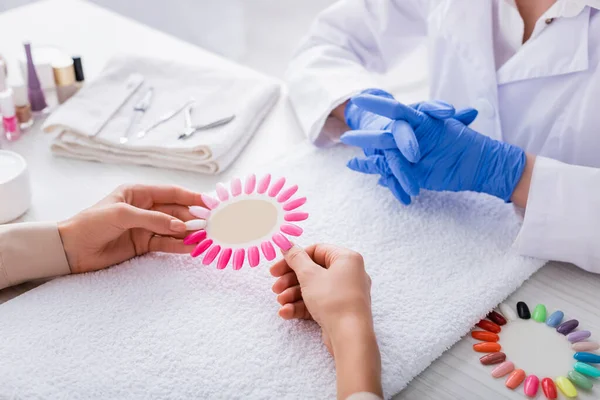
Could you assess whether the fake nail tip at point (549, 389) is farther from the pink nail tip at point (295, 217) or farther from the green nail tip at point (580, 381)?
the pink nail tip at point (295, 217)

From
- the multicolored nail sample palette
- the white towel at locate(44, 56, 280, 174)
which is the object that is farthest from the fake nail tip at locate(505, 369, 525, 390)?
the white towel at locate(44, 56, 280, 174)

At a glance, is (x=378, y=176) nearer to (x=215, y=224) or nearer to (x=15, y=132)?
(x=215, y=224)

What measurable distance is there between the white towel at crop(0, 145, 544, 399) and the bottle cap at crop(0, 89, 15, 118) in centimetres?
46

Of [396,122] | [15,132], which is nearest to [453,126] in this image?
[396,122]

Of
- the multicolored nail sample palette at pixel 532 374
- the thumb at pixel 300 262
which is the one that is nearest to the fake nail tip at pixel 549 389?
the multicolored nail sample palette at pixel 532 374

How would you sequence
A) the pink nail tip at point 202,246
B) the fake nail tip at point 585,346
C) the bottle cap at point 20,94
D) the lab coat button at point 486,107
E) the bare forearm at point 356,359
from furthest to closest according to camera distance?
the bottle cap at point 20,94 → the lab coat button at point 486,107 → the pink nail tip at point 202,246 → the fake nail tip at point 585,346 → the bare forearm at point 356,359

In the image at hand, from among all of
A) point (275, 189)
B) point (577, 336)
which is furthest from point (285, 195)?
point (577, 336)

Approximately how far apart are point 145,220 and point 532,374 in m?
0.55

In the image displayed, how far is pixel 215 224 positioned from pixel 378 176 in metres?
0.33

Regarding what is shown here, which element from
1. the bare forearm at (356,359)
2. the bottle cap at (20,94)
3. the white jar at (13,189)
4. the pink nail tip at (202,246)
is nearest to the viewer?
the bare forearm at (356,359)

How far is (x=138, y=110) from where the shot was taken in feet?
4.29

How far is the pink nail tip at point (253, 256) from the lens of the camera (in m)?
0.93

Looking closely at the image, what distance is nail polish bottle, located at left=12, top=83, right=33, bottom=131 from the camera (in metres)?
A: 1.30

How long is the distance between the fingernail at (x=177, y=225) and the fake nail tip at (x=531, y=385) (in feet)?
1.63
